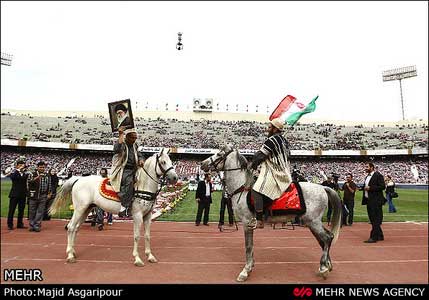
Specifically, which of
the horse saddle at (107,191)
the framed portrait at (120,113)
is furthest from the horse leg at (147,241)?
the framed portrait at (120,113)

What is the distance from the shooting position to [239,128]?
42188mm

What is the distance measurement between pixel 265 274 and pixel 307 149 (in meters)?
34.2

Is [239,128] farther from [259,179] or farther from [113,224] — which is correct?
[259,179]

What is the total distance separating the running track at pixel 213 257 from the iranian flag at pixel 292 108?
297 cm

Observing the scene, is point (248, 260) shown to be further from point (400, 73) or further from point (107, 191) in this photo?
point (400, 73)

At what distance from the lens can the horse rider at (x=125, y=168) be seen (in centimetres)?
636

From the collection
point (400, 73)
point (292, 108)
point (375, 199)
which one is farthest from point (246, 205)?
point (400, 73)

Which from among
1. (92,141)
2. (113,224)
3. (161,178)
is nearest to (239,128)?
(92,141)

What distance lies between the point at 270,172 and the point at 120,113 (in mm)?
3428

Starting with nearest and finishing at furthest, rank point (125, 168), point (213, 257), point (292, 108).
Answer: point (292, 108)
point (125, 168)
point (213, 257)

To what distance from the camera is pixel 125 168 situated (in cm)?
652

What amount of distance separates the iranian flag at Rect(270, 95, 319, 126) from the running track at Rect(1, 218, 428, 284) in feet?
9.76
